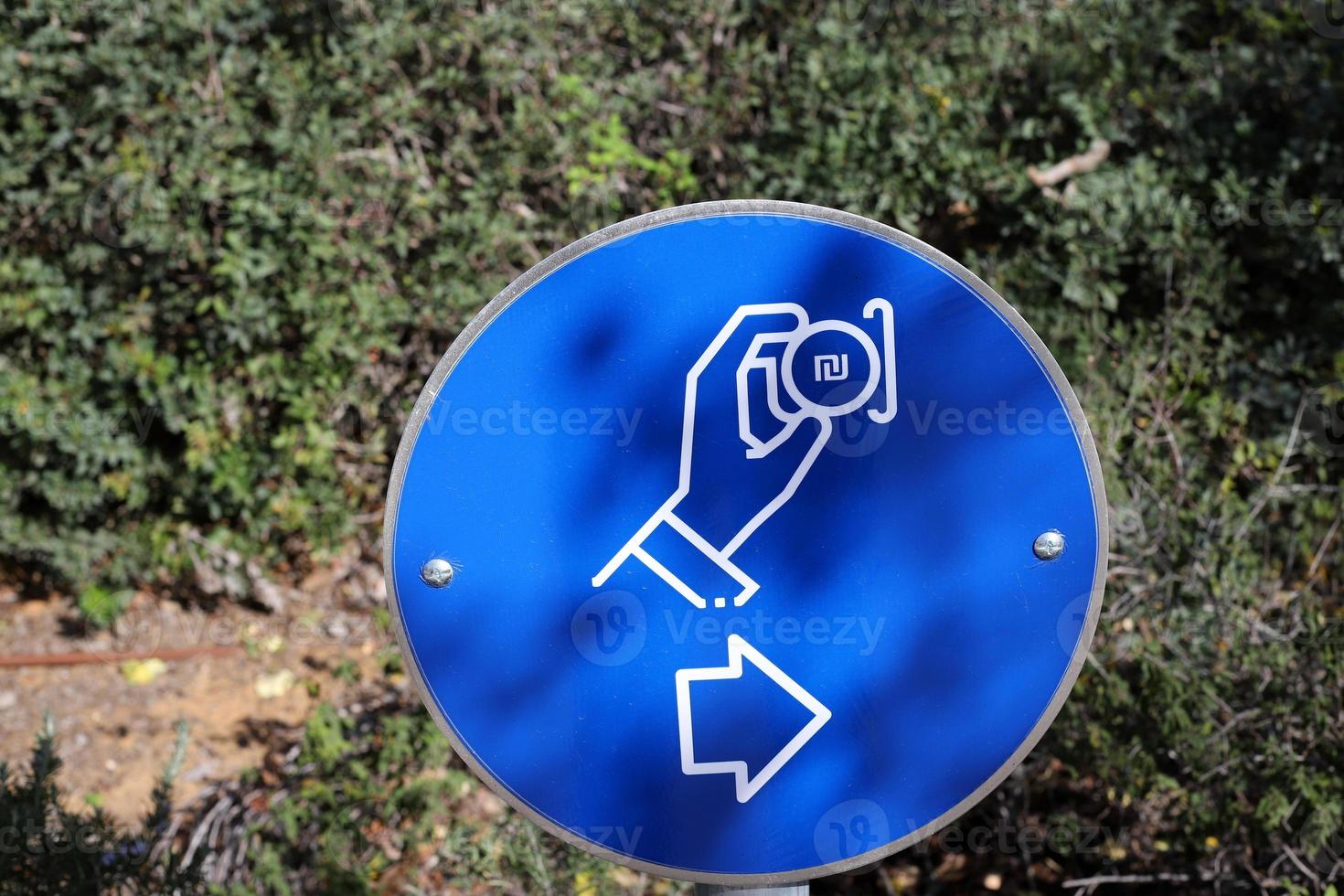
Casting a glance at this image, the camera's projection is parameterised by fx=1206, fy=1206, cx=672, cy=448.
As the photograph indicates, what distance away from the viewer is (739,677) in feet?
4.91

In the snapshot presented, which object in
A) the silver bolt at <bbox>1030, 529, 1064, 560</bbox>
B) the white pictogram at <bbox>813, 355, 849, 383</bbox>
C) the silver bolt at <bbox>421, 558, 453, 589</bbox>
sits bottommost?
the silver bolt at <bbox>1030, 529, 1064, 560</bbox>

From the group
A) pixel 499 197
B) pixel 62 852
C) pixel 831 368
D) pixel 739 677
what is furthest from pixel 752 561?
pixel 499 197

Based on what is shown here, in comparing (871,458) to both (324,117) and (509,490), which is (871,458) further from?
(324,117)

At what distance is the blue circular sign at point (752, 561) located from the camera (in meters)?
1.50

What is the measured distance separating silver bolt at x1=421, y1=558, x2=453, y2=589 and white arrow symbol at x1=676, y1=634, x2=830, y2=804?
12.4 inches

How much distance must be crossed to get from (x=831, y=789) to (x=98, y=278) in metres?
3.41

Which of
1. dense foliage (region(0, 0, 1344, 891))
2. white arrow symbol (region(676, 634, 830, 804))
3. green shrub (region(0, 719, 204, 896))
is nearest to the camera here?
white arrow symbol (region(676, 634, 830, 804))

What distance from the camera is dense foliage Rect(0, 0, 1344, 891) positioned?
349 centimetres

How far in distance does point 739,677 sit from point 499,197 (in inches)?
107

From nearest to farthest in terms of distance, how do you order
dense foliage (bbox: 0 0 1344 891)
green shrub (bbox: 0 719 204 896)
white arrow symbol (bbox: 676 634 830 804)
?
white arrow symbol (bbox: 676 634 830 804)
green shrub (bbox: 0 719 204 896)
dense foliage (bbox: 0 0 1344 891)

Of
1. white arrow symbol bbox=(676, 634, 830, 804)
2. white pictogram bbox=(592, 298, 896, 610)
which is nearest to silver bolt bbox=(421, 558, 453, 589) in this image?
white pictogram bbox=(592, 298, 896, 610)

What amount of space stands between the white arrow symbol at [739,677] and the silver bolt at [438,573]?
0.31 metres

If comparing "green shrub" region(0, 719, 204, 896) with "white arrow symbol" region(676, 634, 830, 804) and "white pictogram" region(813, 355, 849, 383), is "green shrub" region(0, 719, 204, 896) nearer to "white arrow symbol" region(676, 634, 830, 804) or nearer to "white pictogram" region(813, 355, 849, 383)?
"white arrow symbol" region(676, 634, 830, 804)

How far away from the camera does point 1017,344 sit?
1.58m
